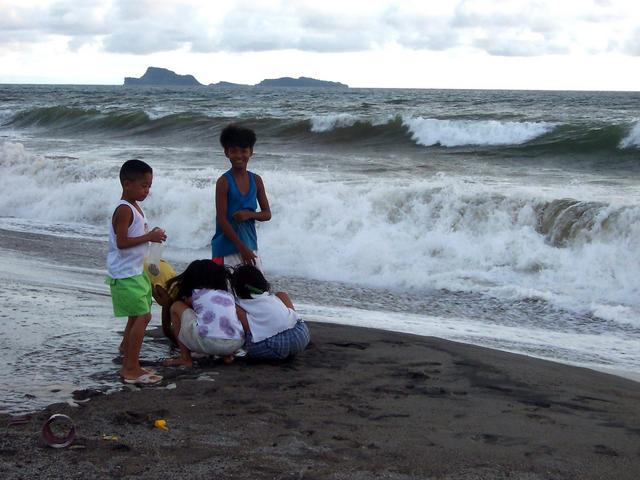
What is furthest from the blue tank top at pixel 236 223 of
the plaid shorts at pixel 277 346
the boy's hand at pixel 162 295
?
the plaid shorts at pixel 277 346

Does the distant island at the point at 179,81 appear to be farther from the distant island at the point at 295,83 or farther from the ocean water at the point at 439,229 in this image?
the ocean water at the point at 439,229

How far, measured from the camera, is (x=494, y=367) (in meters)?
5.04

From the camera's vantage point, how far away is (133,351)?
4512mm

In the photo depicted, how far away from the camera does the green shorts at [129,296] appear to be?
4.61m

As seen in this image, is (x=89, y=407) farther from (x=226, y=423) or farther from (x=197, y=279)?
(x=197, y=279)

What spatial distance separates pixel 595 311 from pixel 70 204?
9.00 m

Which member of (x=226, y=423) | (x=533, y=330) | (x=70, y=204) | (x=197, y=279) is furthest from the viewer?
(x=70, y=204)

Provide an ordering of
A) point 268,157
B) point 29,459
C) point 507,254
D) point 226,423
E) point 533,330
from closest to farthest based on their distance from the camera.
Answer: point 29,459, point 226,423, point 533,330, point 507,254, point 268,157

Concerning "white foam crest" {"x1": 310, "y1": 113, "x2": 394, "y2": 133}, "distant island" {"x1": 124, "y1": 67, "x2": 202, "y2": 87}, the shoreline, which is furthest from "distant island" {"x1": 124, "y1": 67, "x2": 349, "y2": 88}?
the shoreline

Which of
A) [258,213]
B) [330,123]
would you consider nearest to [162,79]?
[330,123]

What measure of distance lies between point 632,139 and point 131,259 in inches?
684

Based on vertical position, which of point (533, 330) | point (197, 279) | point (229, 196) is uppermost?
point (229, 196)

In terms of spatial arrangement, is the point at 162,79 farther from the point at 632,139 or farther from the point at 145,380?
the point at 145,380

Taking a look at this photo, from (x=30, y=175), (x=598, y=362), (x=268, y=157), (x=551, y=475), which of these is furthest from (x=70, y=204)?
(x=551, y=475)
